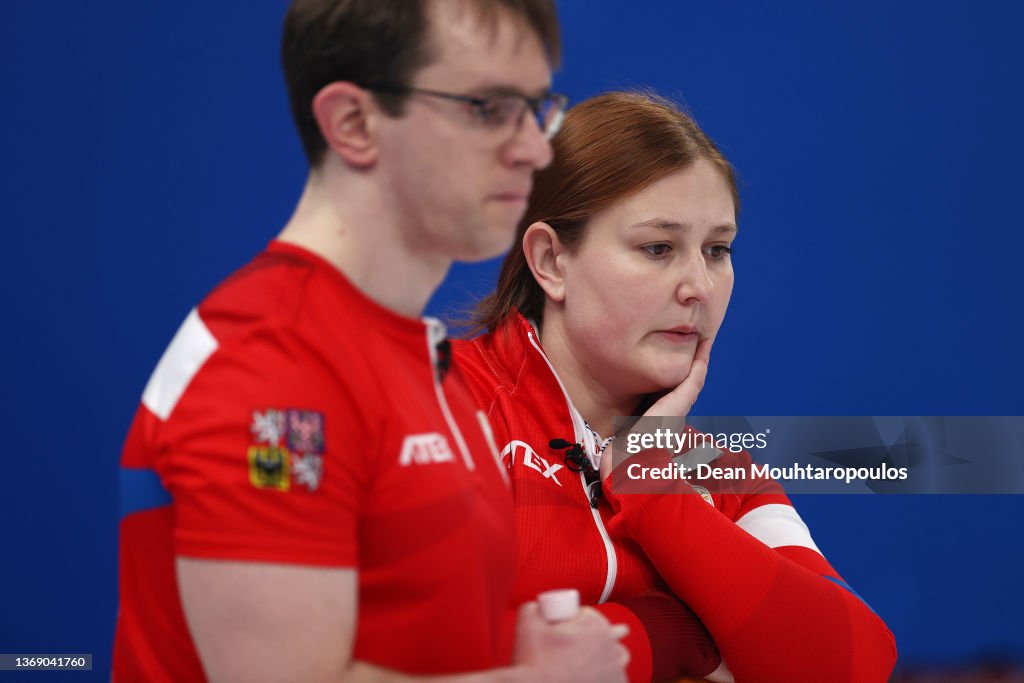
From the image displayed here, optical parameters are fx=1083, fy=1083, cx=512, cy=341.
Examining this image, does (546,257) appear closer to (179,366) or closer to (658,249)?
(658,249)

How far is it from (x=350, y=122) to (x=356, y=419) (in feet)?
0.84

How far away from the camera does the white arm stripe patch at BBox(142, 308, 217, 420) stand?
31.9 inches

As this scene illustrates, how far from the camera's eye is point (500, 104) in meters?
0.92

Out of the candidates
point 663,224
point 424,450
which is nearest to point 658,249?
point 663,224

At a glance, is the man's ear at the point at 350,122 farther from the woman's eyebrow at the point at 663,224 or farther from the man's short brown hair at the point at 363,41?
the woman's eyebrow at the point at 663,224

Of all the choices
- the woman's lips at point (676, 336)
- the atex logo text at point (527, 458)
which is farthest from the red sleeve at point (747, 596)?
the woman's lips at point (676, 336)

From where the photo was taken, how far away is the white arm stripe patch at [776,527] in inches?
64.4

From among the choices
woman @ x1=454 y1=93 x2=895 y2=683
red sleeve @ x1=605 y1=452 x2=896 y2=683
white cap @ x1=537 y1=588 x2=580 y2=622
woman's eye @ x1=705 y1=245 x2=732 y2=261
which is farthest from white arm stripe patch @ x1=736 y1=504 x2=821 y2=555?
white cap @ x1=537 y1=588 x2=580 y2=622

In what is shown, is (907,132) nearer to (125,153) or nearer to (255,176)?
(255,176)

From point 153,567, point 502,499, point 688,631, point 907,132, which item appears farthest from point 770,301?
point 153,567

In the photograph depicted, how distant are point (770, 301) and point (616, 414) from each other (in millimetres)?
1372

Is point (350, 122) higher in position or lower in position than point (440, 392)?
higher

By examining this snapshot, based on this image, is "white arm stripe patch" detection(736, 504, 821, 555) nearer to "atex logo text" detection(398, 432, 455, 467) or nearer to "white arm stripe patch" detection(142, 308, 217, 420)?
"atex logo text" detection(398, 432, 455, 467)

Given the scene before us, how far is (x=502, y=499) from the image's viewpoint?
0.98 m
